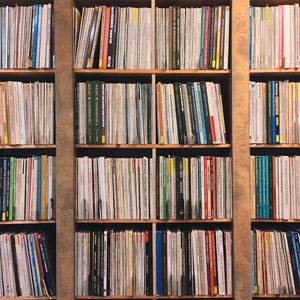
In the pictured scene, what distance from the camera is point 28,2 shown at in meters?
1.78

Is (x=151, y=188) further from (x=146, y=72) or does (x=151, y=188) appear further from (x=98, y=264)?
(x=146, y=72)

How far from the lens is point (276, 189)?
167 cm

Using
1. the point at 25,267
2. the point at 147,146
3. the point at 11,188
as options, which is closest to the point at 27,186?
the point at 11,188

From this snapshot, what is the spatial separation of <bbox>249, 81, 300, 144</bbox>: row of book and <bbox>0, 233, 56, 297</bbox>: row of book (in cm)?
124

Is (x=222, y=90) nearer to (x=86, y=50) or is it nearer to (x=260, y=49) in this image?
(x=260, y=49)

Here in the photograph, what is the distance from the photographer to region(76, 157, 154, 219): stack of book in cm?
167

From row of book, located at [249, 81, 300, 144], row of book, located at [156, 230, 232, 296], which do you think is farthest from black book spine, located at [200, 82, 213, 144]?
row of book, located at [156, 230, 232, 296]

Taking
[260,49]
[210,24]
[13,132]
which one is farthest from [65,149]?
[260,49]

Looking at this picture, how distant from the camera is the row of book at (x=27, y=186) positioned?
1677 millimetres

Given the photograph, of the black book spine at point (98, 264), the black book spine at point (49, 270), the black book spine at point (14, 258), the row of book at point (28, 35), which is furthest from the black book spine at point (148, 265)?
the row of book at point (28, 35)

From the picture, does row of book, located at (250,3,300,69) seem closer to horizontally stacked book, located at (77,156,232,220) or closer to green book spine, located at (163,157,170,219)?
horizontally stacked book, located at (77,156,232,220)

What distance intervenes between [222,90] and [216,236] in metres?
0.81

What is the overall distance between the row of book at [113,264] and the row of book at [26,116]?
21.9 inches

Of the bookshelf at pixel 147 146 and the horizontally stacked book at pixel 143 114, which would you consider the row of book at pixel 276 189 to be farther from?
the horizontally stacked book at pixel 143 114
